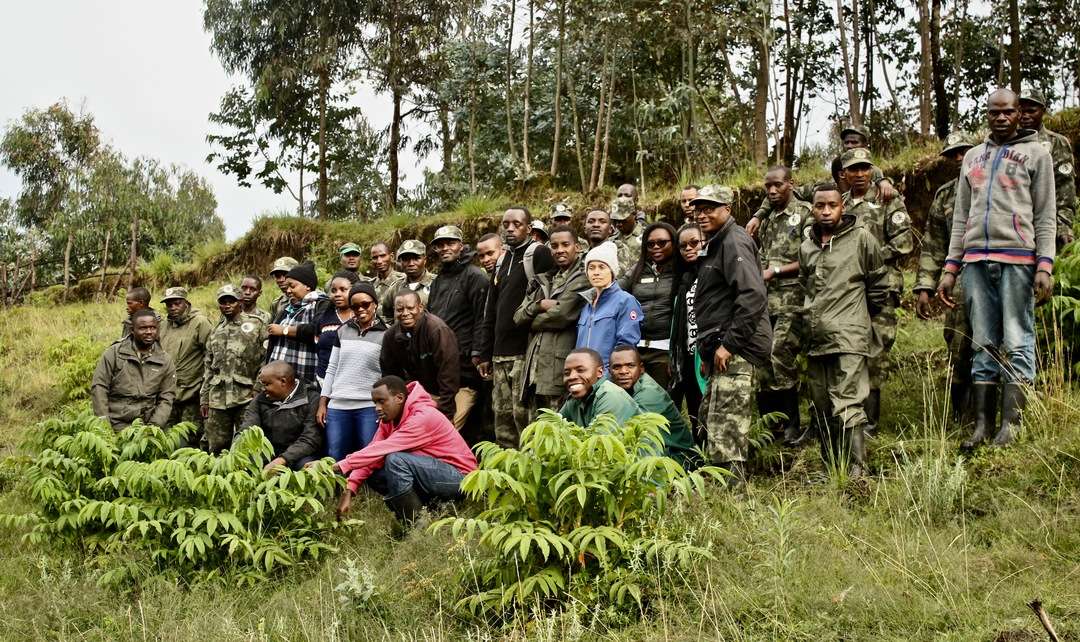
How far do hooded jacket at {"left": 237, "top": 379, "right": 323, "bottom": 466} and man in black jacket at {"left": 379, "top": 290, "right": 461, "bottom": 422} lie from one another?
0.75m

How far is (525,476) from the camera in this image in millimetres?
4270

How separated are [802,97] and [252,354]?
33.5 feet

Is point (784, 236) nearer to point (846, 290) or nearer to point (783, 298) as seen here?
point (783, 298)

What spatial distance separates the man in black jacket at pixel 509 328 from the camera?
687cm

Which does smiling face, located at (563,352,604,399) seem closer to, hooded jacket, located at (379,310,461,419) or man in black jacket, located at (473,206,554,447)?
man in black jacket, located at (473,206,554,447)

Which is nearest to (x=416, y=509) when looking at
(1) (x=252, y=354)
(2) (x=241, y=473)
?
(2) (x=241, y=473)

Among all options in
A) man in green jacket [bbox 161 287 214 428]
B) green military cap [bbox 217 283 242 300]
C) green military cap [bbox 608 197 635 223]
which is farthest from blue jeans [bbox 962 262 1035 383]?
man in green jacket [bbox 161 287 214 428]

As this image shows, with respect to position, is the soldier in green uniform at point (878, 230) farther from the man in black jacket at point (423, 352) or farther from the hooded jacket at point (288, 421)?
the hooded jacket at point (288, 421)

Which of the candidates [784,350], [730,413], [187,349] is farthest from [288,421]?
[784,350]

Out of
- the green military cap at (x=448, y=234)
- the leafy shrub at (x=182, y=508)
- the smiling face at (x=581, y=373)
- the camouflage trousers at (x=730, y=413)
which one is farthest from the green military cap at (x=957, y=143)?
the leafy shrub at (x=182, y=508)

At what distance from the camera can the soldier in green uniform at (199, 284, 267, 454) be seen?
27.1 ft

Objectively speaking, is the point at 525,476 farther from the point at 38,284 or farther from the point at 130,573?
the point at 38,284

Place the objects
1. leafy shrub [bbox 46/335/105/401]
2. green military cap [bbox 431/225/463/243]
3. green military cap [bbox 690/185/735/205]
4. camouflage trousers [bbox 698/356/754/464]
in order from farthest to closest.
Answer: leafy shrub [bbox 46/335/105/401]
green military cap [bbox 431/225/463/243]
green military cap [bbox 690/185/735/205]
camouflage trousers [bbox 698/356/754/464]

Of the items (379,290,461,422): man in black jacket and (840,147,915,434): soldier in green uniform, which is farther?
(379,290,461,422): man in black jacket
